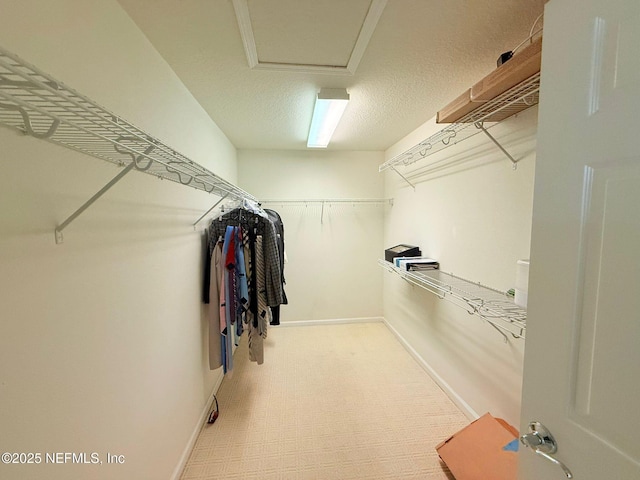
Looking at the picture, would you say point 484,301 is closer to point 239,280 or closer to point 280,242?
A: point 239,280

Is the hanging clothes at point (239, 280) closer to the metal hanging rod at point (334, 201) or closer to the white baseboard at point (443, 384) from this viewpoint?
the metal hanging rod at point (334, 201)

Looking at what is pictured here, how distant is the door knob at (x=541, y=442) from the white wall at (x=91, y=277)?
4.47 ft

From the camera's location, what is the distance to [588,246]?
0.59 m

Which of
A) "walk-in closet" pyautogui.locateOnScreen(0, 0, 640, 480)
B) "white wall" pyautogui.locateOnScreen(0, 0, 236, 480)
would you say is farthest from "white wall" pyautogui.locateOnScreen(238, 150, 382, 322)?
"white wall" pyautogui.locateOnScreen(0, 0, 236, 480)

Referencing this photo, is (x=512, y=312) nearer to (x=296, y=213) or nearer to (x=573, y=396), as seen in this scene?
(x=573, y=396)

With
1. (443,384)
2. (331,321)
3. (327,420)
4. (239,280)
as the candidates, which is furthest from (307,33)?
(331,321)

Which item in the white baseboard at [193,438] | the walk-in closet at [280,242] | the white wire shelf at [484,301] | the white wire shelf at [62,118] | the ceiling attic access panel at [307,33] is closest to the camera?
the white wire shelf at [62,118]

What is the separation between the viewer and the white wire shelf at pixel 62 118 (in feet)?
1.45

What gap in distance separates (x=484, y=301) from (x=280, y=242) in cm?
179

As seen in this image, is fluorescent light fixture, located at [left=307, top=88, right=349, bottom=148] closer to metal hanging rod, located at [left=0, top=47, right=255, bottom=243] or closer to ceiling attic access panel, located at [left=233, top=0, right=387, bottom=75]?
ceiling attic access panel, located at [left=233, top=0, right=387, bottom=75]

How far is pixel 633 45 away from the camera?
0.52 m

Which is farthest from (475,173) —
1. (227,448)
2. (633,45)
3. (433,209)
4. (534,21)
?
(227,448)

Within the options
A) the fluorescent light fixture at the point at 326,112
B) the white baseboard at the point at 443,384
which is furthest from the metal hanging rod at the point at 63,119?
the white baseboard at the point at 443,384

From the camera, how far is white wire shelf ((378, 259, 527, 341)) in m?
1.31
